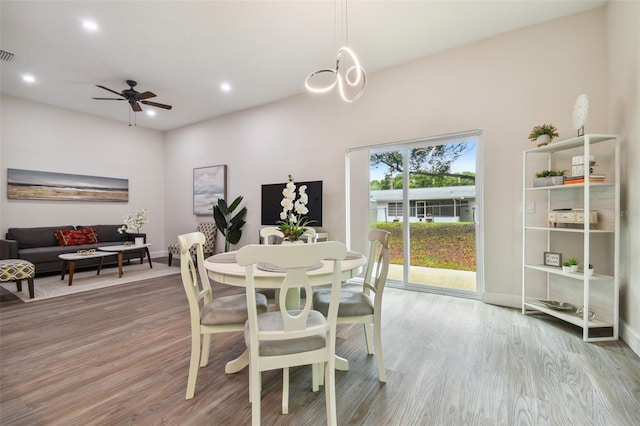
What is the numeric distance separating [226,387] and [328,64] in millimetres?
3866

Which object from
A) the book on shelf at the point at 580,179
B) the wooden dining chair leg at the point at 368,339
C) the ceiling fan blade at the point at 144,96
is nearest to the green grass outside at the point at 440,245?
the book on shelf at the point at 580,179

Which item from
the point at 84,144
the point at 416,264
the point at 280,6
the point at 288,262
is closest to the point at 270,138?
the point at 280,6

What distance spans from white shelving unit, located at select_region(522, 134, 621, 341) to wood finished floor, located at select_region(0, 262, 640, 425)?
0.92 ft

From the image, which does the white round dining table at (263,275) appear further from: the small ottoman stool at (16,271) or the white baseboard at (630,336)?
the small ottoman stool at (16,271)

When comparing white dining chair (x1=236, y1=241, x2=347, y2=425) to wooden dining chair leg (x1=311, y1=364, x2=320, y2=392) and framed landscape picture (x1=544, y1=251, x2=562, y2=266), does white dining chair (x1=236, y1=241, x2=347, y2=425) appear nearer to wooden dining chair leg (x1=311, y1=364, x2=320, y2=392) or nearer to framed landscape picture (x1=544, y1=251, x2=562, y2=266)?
wooden dining chair leg (x1=311, y1=364, x2=320, y2=392)

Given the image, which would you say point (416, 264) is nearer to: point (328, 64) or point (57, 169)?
point (328, 64)

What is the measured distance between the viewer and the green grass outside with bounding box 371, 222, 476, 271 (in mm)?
3582

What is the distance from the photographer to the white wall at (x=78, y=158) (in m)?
4.96

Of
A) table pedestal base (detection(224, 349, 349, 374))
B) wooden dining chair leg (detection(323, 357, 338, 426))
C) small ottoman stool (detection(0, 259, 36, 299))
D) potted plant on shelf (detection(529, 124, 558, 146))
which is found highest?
potted plant on shelf (detection(529, 124, 558, 146))

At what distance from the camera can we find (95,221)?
5.97 meters

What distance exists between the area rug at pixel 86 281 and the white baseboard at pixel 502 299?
4.93 meters

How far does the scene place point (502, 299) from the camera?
320cm

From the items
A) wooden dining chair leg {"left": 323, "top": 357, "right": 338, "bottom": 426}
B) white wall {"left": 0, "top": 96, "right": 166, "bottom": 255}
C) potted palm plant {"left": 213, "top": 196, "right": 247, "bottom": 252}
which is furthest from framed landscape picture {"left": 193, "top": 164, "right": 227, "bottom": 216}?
wooden dining chair leg {"left": 323, "top": 357, "right": 338, "bottom": 426}

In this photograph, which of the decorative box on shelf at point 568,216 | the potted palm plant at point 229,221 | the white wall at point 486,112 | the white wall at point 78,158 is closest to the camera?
the decorative box on shelf at point 568,216
